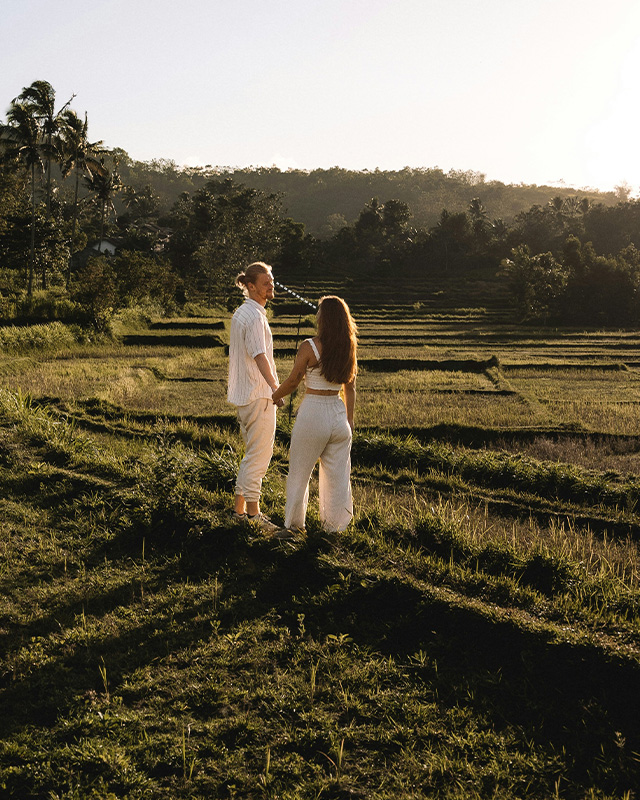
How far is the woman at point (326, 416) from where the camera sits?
4402 millimetres

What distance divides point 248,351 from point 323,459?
2.95ft

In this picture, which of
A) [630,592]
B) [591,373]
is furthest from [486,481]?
[591,373]

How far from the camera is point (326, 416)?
14.8 feet

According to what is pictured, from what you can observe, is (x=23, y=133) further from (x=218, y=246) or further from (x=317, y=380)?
(x=317, y=380)

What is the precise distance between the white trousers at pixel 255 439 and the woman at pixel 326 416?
6.9 inches

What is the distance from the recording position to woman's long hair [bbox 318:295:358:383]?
14.4 feet

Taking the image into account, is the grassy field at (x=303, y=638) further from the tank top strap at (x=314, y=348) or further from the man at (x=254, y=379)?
the tank top strap at (x=314, y=348)

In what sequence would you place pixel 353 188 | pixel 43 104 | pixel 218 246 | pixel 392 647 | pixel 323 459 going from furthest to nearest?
pixel 353 188, pixel 218 246, pixel 43 104, pixel 323 459, pixel 392 647

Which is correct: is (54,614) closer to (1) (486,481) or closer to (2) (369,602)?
(2) (369,602)

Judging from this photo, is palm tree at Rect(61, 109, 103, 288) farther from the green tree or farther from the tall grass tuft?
the green tree

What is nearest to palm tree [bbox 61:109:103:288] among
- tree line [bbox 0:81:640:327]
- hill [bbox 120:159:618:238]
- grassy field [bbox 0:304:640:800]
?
tree line [bbox 0:81:640:327]

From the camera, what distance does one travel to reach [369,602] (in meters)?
4.04

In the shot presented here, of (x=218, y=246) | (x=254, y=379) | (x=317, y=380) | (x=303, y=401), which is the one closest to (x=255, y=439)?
(x=254, y=379)

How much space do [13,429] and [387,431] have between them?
5.06 metres
